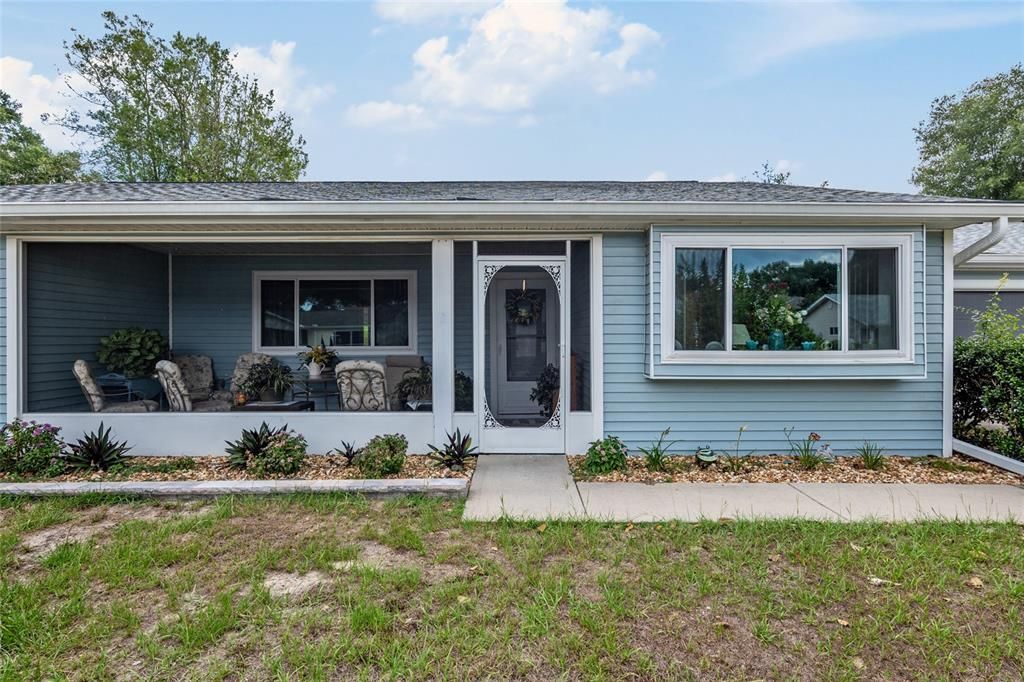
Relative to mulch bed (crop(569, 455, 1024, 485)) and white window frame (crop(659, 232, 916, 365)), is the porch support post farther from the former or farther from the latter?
white window frame (crop(659, 232, 916, 365))

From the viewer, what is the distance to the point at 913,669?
6.88 feet

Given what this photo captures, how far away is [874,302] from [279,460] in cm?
577

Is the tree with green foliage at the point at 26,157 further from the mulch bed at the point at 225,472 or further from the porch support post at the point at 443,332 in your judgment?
the porch support post at the point at 443,332

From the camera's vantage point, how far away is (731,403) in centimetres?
516

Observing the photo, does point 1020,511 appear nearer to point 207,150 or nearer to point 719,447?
point 719,447

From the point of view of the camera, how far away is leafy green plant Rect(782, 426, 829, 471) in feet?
15.9

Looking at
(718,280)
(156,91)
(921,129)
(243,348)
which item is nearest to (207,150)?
(156,91)

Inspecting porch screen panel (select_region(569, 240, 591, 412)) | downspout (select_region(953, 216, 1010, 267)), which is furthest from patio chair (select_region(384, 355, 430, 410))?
downspout (select_region(953, 216, 1010, 267))

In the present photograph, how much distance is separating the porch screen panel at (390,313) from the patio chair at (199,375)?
7.32 ft

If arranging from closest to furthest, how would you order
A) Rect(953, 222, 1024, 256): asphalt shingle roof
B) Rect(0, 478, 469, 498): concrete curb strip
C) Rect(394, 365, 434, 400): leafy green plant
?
1. Rect(0, 478, 469, 498): concrete curb strip
2. Rect(394, 365, 434, 400): leafy green plant
3. Rect(953, 222, 1024, 256): asphalt shingle roof

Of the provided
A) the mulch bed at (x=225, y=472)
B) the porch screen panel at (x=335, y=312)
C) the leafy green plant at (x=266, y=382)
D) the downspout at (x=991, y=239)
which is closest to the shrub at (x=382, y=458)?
the mulch bed at (x=225, y=472)

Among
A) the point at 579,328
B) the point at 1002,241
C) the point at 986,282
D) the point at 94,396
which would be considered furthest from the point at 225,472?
the point at 1002,241

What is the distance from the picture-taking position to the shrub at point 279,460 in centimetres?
454

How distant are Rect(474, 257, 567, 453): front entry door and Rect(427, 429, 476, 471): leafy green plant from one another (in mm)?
329
